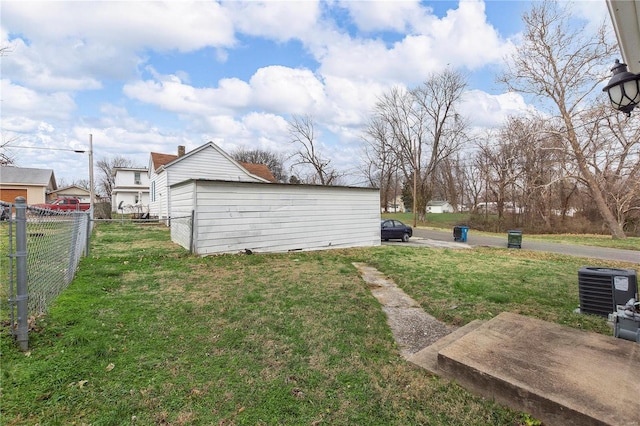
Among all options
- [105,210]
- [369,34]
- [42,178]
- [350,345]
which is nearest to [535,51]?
[369,34]

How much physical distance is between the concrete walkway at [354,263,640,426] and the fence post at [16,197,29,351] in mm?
3563

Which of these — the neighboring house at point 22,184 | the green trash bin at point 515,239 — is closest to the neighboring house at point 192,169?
the neighboring house at point 22,184

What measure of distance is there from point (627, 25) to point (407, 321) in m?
3.67

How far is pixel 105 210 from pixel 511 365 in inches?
995

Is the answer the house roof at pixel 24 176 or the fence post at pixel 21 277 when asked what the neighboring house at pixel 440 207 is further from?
the fence post at pixel 21 277

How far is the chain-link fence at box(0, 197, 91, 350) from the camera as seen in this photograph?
2.82m

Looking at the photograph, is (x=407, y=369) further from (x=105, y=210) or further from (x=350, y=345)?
(x=105, y=210)

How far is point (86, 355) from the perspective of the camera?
9.09 ft

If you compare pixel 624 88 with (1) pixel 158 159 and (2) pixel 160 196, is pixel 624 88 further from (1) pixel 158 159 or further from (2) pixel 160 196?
(1) pixel 158 159

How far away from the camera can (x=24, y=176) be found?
26688mm

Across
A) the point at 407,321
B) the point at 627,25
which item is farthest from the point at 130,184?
the point at 627,25

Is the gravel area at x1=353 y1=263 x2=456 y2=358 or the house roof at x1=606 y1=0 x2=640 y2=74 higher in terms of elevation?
the house roof at x1=606 y1=0 x2=640 y2=74

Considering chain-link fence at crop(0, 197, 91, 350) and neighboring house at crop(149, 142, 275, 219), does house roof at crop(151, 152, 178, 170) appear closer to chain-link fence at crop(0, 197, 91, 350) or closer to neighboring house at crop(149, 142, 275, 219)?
neighboring house at crop(149, 142, 275, 219)

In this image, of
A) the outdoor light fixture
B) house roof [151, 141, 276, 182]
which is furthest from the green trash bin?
house roof [151, 141, 276, 182]
